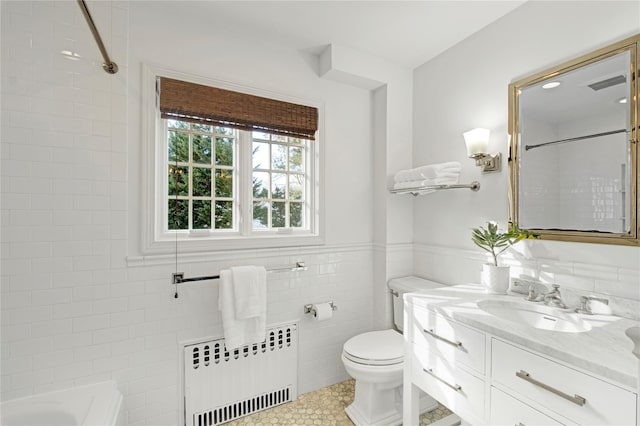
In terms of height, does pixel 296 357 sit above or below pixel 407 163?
below

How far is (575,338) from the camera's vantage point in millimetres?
1066

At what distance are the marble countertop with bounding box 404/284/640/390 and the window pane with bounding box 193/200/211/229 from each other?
142 centimetres

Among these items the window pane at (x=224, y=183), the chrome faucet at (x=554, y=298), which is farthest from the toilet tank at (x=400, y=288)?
the window pane at (x=224, y=183)

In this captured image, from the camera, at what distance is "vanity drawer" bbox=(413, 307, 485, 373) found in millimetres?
1267

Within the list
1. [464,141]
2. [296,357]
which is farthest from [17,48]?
[464,141]

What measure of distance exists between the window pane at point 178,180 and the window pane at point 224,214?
23cm

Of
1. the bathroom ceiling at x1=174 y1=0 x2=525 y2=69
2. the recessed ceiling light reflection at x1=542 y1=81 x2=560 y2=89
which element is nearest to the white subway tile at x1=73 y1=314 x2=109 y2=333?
the bathroom ceiling at x1=174 y1=0 x2=525 y2=69

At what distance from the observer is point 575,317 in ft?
4.37

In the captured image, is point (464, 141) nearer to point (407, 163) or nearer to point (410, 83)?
point (407, 163)

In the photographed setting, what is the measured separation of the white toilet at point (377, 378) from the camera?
1798 mm

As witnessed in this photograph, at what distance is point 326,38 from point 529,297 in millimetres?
2063

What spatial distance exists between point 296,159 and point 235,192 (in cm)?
56

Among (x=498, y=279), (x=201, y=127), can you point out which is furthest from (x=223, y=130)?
(x=498, y=279)

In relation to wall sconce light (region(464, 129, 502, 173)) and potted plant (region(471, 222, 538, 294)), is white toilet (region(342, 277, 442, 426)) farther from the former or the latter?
wall sconce light (region(464, 129, 502, 173))
